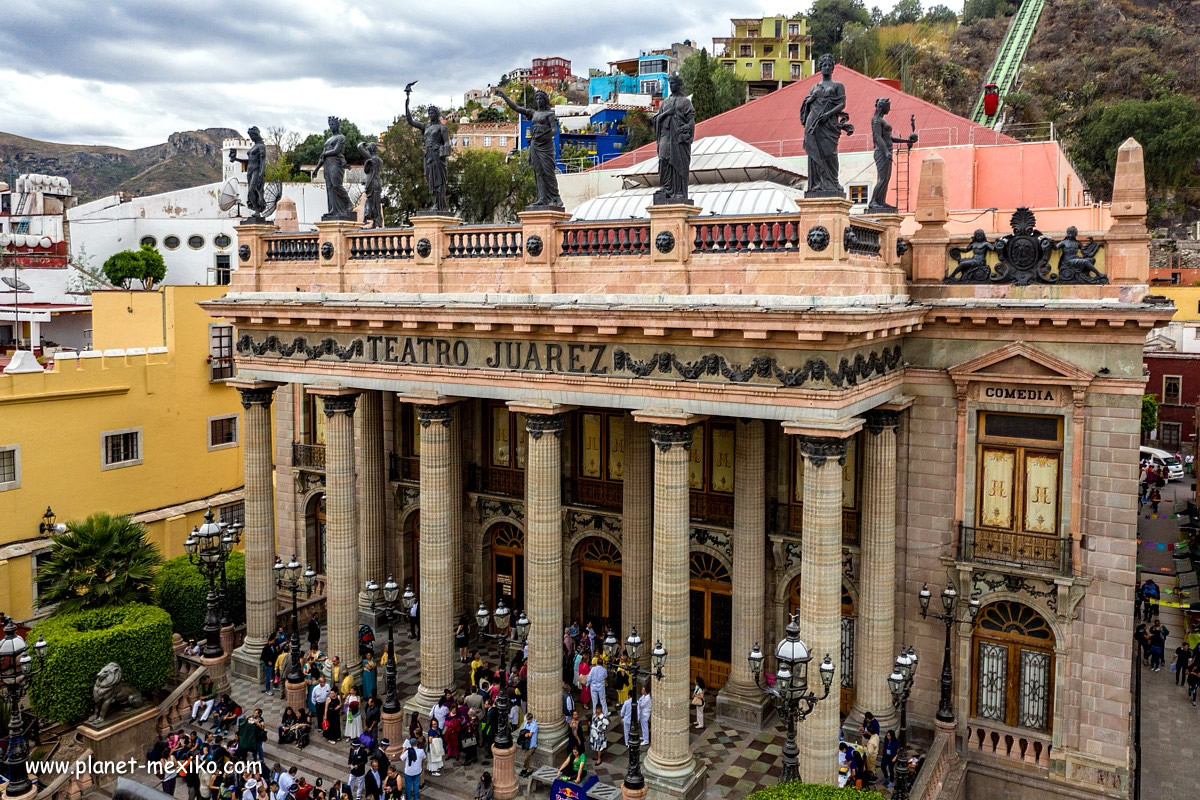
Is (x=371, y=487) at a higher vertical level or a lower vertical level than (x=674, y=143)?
lower

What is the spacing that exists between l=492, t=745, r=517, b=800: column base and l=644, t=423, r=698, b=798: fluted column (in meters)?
2.62

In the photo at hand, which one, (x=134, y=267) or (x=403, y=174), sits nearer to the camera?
(x=403, y=174)

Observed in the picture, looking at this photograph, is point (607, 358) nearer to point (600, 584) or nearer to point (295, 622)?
point (600, 584)

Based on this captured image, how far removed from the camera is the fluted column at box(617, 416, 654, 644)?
68.5ft

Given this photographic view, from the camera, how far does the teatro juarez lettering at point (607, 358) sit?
15.2m

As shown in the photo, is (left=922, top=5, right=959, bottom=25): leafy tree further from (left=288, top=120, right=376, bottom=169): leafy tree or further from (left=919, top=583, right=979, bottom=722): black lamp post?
(left=919, top=583, right=979, bottom=722): black lamp post

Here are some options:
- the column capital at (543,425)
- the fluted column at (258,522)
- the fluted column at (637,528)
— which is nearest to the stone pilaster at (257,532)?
the fluted column at (258,522)

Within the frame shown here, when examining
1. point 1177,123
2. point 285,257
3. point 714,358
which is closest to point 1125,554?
point 714,358

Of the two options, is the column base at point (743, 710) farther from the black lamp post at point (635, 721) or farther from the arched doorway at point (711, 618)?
the black lamp post at point (635, 721)

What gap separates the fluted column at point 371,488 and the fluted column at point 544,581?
22.4 ft

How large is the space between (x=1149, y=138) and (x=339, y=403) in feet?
216

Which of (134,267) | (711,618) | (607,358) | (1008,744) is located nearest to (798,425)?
(607,358)

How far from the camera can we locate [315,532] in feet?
92.8

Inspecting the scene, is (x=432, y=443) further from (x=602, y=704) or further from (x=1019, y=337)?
(x=1019, y=337)
